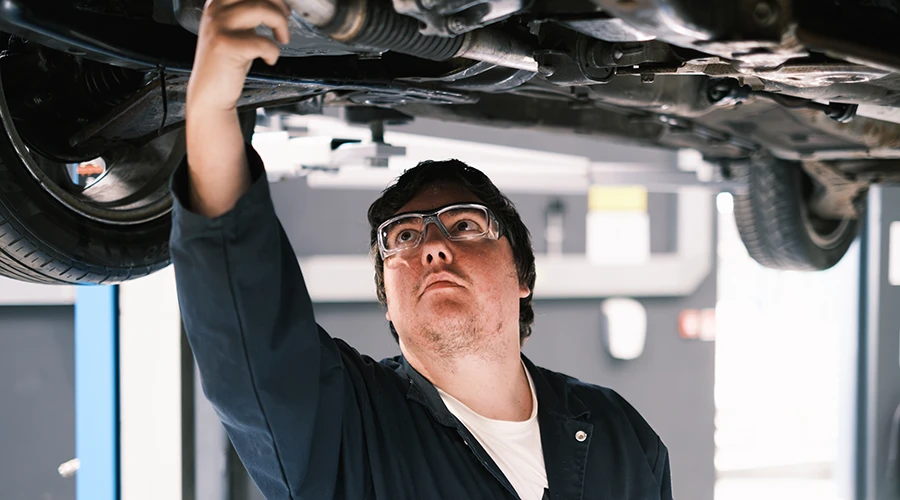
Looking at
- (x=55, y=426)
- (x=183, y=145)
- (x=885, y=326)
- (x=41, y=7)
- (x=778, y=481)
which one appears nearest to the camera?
(x=41, y=7)

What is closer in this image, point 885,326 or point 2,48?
point 2,48

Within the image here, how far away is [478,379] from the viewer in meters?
1.16

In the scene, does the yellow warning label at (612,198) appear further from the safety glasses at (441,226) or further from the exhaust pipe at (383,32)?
the exhaust pipe at (383,32)

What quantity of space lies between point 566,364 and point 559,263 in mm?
398

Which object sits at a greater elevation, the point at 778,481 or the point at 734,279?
the point at 734,279

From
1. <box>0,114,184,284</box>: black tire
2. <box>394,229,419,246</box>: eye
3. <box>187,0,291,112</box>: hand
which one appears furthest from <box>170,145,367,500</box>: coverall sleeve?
<box>0,114,184,284</box>: black tire

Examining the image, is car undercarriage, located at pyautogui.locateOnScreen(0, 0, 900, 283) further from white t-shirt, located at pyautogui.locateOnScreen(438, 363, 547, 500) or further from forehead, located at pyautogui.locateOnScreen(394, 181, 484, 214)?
white t-shirt, located at pyautogui.locateOnScreen(438, 363, 547, 500)

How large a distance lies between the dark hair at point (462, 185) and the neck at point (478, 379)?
0.14m

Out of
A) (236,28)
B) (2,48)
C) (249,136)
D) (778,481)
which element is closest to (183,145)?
(249,136)

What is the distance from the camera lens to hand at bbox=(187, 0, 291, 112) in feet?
2.16

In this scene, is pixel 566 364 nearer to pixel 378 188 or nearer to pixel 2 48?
pixel 378 188

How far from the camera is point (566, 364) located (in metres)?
3.32

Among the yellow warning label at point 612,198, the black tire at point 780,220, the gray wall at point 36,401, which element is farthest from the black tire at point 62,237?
the yellow warning label at point 612,198

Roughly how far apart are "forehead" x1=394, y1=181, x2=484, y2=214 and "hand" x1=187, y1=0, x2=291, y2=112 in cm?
53
